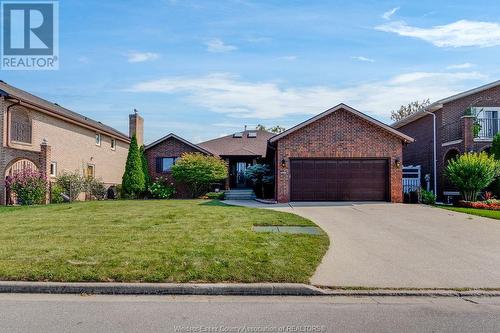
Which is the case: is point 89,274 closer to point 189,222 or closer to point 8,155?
point 189,222

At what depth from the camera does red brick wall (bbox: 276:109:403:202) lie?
19.9 meters

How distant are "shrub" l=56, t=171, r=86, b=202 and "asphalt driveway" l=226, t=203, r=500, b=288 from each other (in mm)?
13407

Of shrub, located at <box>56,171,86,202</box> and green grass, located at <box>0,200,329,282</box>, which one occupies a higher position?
shrub, located at <box>56,171,86,202</box>

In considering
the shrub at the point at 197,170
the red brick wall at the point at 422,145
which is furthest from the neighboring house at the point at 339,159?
the shrub at the point at 197,170

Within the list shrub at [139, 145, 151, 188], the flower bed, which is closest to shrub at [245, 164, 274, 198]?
shrub at [139, 145, 151, 188]

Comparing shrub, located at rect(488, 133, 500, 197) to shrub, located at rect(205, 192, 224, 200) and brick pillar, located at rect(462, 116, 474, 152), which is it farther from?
shrub, located at rect(205, 192, 224, 200)

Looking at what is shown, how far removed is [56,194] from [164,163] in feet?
29.7

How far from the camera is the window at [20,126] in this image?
64.4ft

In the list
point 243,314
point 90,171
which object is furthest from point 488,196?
point 90,171

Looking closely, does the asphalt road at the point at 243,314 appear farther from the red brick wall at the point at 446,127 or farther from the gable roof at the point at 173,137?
the gable roof at the point at 173,137

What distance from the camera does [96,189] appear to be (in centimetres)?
2417

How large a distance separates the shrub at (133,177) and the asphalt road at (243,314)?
19467 millimetres

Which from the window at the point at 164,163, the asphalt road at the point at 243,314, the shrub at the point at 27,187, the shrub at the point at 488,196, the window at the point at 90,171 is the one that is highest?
the window at the point at 164,163

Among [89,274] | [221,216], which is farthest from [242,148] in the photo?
[89,274]
